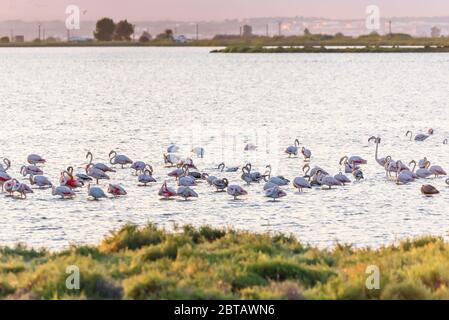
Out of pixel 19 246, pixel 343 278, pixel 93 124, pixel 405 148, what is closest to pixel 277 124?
pixel 93 124

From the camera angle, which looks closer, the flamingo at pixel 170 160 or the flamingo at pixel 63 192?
the flamingo at pixel 63 192

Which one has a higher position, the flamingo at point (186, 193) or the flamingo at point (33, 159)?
the flamingo at point (33, 159)

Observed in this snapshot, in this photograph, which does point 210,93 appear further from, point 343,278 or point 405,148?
point 343,278

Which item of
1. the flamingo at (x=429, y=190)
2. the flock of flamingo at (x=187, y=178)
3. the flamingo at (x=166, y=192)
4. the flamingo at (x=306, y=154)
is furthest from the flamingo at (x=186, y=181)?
the flamingo at (x=306, y=154)

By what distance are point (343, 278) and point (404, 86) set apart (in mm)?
105836

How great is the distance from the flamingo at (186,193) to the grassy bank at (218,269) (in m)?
9.54

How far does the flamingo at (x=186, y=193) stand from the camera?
1177 inches

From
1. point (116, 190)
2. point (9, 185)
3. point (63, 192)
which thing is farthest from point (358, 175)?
point (9, 185)

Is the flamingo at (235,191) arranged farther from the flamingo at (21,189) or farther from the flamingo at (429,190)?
the flamingo at (21,189)

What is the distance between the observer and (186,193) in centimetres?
2988

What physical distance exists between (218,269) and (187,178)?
15.9 m

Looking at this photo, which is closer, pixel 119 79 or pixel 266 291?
pixel 266 291

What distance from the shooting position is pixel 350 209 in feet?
92.3
